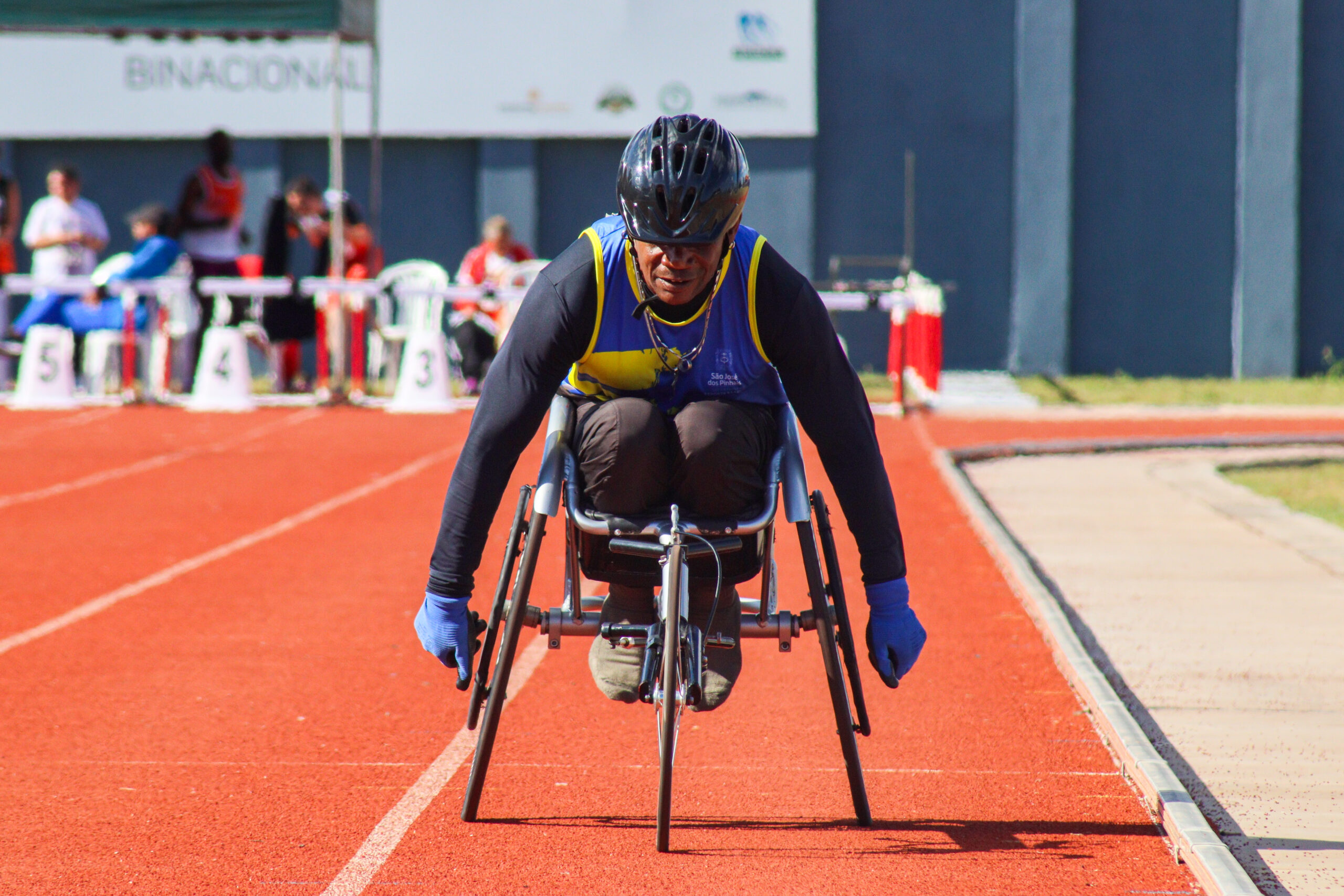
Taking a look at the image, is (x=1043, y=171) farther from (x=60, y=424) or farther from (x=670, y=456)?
(x=670, y=456)

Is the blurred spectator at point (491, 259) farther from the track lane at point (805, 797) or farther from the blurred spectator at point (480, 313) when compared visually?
the track lane at point (805, 797)

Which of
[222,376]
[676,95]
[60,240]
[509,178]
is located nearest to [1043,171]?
[676,95]

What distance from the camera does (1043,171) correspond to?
2000cm

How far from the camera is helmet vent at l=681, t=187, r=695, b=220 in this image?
363 centimetres

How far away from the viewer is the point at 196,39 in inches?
747

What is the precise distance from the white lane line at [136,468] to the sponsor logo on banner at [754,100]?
25.6 feet

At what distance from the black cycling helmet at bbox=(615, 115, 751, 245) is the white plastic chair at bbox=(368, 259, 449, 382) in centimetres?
1165

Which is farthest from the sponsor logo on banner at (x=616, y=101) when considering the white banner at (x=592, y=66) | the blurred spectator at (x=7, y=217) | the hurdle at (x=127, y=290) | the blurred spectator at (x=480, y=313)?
the blurred spectator at (x=7, y=217)

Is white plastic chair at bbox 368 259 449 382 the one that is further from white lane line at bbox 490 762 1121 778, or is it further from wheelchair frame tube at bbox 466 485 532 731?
wheelchair frame tube at bbox 466 485 532 731

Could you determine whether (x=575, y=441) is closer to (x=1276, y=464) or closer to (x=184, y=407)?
(x=1276, y=464)

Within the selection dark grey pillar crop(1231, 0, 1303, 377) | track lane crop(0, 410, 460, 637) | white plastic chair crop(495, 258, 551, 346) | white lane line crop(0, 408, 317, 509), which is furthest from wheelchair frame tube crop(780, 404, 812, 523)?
dark grey pillar crop(1231, 0, 1303, 377)

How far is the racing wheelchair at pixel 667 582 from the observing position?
3.81 m

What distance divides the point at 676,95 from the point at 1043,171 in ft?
15.1

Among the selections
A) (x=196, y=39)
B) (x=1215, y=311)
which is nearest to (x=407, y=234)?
(x=196, y=39)
